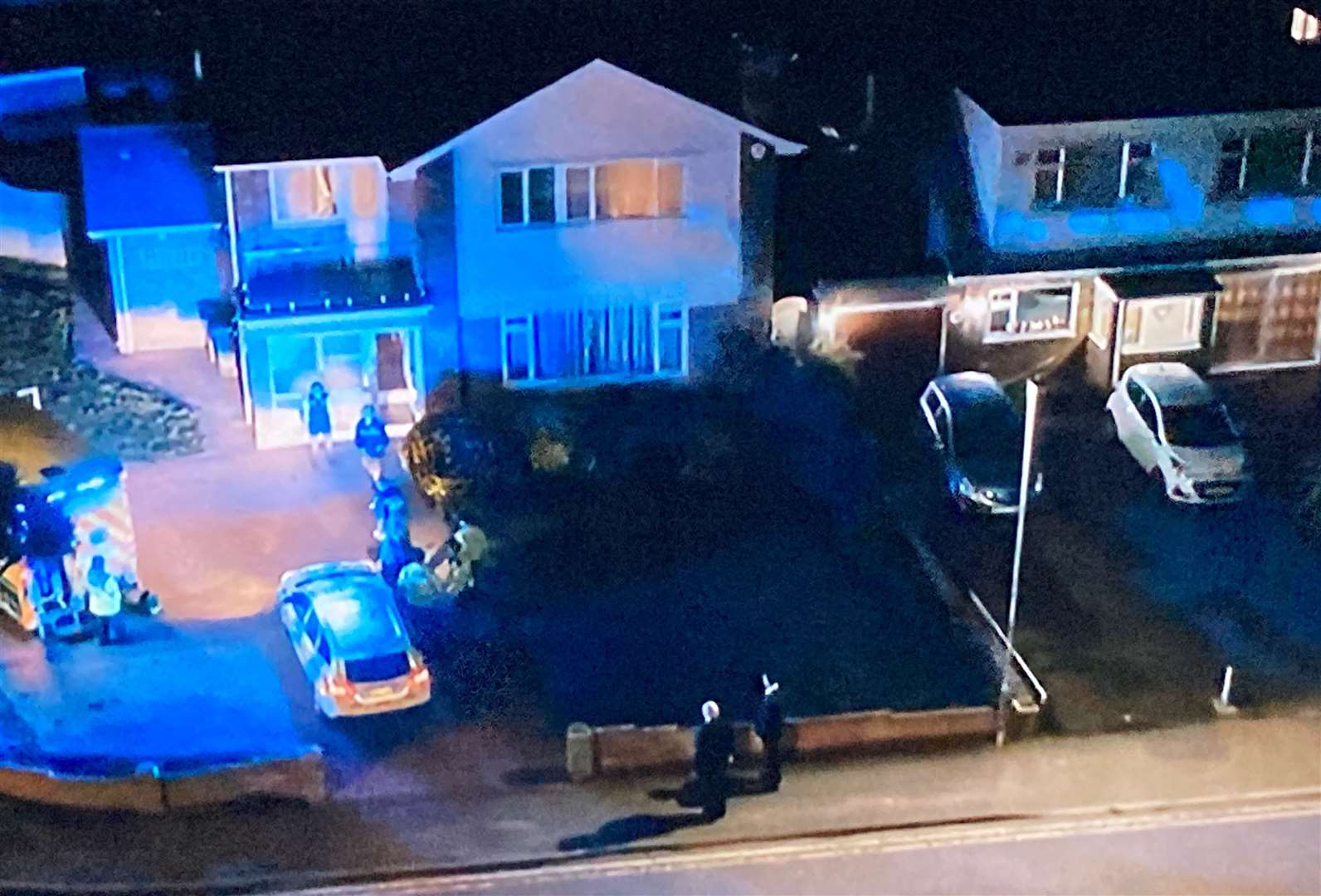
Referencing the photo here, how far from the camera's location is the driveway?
354 centimetres

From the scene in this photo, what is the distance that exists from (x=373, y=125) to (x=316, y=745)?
112cm

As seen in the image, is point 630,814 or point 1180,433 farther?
point 1180,433

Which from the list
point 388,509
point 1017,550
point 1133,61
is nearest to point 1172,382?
point 1017,550

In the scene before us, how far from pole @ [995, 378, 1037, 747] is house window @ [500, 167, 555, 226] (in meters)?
0.98

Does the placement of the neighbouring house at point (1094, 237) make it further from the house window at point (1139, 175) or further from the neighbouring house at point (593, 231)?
the neighbouring house at point (593, 231)

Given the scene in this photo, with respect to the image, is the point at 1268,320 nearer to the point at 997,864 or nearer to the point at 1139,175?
the point at 1139,175

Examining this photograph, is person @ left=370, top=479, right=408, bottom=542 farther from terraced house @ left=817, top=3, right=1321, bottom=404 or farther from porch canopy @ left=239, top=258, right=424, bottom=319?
terraced house @ left=817, top=3, right=1321, bottom=404

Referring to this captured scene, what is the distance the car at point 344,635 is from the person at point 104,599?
0.29m

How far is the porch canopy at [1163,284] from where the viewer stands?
3418 mm

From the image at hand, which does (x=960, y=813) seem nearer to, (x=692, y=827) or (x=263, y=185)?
(x=692, y=827)

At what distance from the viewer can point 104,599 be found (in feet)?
10.9

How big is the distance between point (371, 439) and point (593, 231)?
1.81 feet

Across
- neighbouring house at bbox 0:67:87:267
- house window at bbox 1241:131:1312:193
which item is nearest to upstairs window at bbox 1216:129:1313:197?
house window at bbox 1241:131:1312:193

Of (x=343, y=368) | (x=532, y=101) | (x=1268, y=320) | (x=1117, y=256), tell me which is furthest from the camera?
(x=1268, y=320)
